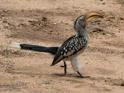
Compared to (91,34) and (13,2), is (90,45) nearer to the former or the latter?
(91,34)

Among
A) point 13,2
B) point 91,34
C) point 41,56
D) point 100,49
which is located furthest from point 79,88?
point 13,2

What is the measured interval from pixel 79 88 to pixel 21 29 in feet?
16.0

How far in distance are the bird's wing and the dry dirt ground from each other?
329 millimetres

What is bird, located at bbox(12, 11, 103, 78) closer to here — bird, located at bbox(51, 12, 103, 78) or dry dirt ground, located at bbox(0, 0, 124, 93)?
bird, located at bbox(51, 12, 103, 78)

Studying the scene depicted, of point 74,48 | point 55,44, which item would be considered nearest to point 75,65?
point 74,48

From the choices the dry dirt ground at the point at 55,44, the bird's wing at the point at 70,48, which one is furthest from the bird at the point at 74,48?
the dry dirt ground at the point at 55,44

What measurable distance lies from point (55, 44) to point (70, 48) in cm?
272

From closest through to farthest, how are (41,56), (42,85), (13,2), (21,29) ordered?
(42,85) < (41,56) < (21,29) < (13,2)

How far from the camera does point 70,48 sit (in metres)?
11.5

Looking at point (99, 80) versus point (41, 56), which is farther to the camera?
point (41, 56)

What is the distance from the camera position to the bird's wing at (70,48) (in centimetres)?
1134

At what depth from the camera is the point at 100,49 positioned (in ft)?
45.6

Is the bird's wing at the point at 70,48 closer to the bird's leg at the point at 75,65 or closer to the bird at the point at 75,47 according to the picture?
the bird at the point at 75,47

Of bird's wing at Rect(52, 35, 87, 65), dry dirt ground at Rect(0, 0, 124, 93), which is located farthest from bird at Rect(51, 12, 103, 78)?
dry dirt ground at Rect(0, 0, 124, 93)
